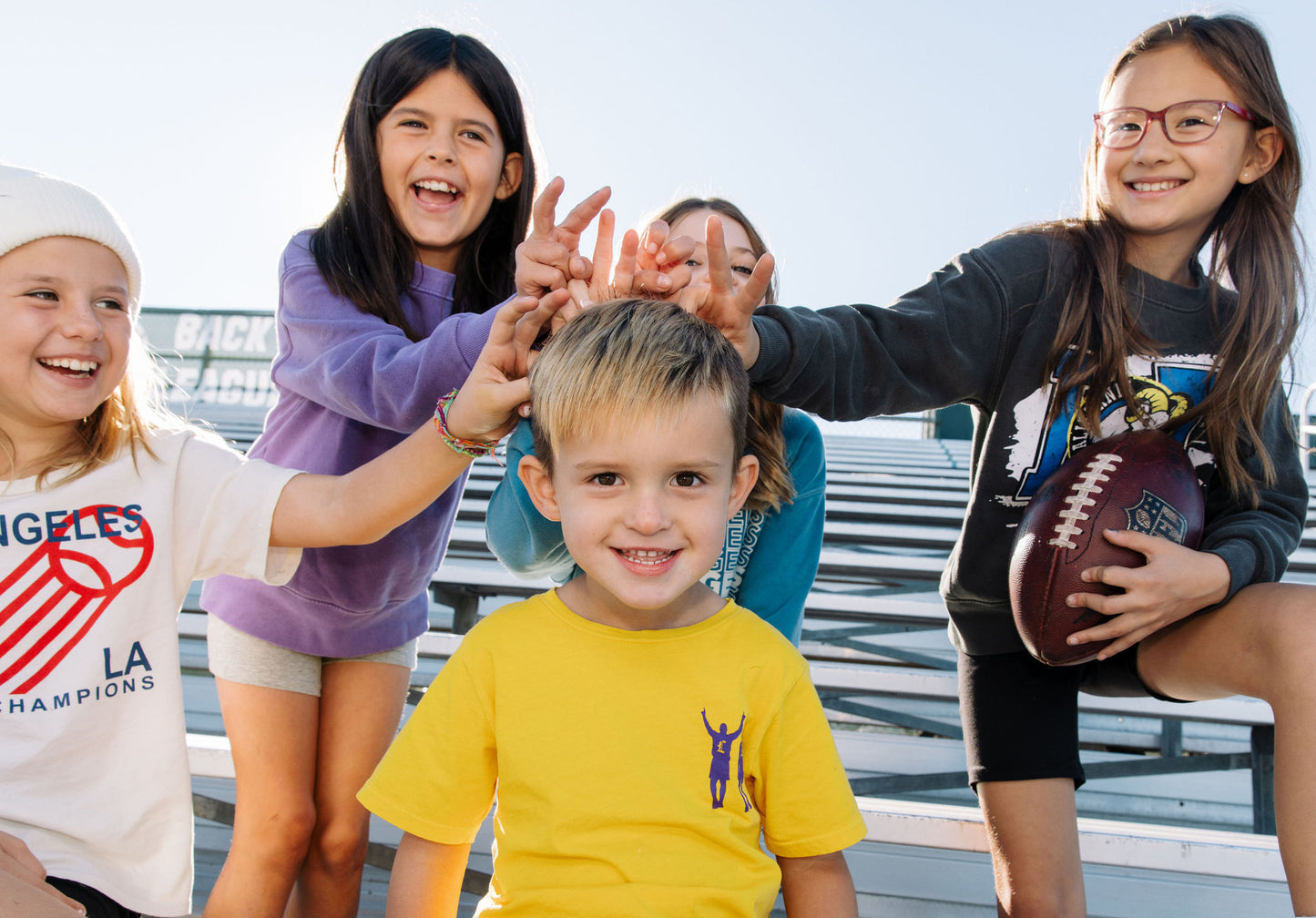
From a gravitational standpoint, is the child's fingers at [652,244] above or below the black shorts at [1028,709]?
above

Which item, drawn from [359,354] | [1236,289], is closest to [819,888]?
[359,354]

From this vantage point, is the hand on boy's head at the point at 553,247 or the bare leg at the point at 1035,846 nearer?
the hand on boy's head at the point at 553,247

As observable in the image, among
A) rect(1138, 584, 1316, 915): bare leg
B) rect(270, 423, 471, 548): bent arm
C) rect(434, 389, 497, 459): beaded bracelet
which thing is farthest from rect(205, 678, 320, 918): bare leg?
rect(1138, 584, 1316, 915): bare leg

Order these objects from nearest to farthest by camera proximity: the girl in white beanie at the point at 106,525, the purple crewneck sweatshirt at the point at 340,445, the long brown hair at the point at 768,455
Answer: the girl in white beanie at the point at 106,525 < the purple crewneck sweatshirt at the point at 340,445 < the long brown hair at the point at 768,455

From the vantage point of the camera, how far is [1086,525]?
126 centimetres

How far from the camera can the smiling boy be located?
1.00 metres

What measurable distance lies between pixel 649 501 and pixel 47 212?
2.58ft

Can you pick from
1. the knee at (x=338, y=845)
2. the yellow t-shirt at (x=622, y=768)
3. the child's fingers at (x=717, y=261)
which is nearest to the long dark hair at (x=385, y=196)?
the child's fingers at (x=717, y=261)

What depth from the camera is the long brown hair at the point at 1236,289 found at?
1.40 m

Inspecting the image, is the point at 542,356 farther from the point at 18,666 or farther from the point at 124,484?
the point at 18,666

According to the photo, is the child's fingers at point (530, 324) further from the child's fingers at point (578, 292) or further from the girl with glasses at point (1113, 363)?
the girl with glasses at point (1113, 363)

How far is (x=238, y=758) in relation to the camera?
1.43 meters

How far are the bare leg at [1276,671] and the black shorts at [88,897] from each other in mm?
1331

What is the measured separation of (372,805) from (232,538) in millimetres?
419
